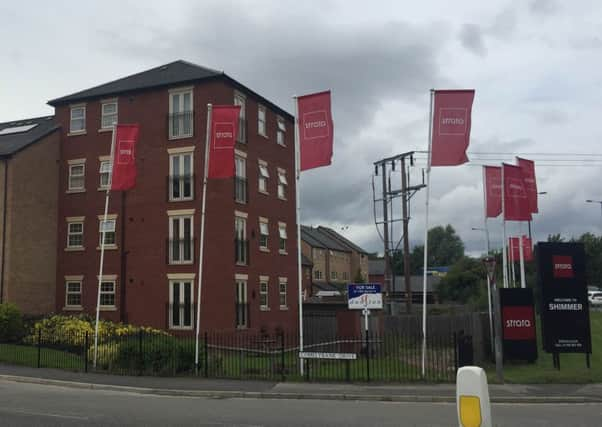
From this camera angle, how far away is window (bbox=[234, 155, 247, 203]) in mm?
30592

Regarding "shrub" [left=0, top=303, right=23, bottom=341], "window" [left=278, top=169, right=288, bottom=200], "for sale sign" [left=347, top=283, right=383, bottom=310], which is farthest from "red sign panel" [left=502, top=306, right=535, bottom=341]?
"shrub" [left=0, top=303, right=23, bottom=341]

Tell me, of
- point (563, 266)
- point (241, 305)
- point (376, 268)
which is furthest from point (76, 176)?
point (376, 268)

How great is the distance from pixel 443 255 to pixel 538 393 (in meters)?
131

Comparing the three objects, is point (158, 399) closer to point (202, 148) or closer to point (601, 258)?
point (202, 148)

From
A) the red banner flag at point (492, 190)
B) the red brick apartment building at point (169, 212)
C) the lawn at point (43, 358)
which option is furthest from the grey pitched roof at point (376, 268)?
the lawn at point (43, 358)

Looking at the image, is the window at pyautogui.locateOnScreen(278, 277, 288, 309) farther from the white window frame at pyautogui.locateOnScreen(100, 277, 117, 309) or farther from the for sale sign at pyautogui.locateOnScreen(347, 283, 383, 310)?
the for sale sign at pyautogui.locateOnScreen(347, 283, 383, 310)

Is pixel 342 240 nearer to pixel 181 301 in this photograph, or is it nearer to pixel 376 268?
pixel 376 268

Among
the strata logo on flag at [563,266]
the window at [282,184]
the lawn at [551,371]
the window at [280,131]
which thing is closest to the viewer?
the lawn at [551,371]

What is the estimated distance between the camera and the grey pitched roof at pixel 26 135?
1225 inches

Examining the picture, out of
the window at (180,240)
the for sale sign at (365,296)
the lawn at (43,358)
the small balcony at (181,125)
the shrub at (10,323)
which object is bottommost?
the lawn at (43,358)

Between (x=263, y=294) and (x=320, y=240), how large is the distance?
143ft

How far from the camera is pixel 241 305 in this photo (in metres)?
30.3

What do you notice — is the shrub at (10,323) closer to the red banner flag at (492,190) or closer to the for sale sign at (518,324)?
the for sale sign at (518,324)

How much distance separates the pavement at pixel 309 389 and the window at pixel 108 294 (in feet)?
39.4
